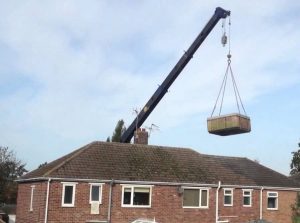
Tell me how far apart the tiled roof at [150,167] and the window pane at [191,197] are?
68cm

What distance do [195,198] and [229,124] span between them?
359 inches

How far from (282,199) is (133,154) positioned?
11.6 meters

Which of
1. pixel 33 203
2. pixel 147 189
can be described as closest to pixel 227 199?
pixel 147 189

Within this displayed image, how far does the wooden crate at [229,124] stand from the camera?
24.3 meters

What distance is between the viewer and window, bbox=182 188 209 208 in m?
31.8

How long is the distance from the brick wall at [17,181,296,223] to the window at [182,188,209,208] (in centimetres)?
30

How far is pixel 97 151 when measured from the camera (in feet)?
105

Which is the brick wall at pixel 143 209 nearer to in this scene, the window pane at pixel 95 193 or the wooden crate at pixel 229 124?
the window pane at pixel 95 193

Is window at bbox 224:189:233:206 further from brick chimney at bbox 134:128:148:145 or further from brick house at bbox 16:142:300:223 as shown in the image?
brick chimney at bbox 134:128:148:145

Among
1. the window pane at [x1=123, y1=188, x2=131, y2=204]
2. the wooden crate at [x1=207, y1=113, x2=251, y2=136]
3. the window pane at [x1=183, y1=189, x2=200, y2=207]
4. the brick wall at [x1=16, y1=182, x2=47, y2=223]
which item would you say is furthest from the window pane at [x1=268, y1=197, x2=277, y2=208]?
the brick wall at [x1=16, y1=182, x2=47, y2=223]

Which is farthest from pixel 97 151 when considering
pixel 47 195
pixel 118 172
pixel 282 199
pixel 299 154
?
pixel 299 154

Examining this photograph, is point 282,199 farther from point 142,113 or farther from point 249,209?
point 142,113

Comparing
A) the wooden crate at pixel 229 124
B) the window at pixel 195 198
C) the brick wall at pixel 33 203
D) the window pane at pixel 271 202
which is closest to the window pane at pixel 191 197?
the window at pixel 195 198

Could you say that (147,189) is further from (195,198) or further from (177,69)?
(177,69)
